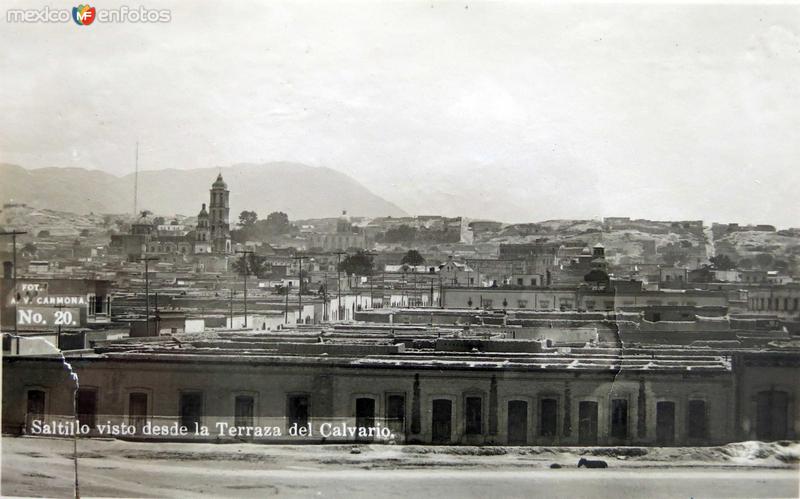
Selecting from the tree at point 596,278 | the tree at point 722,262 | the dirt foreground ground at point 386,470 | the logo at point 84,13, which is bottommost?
the dirt foreground ground at point 386,470

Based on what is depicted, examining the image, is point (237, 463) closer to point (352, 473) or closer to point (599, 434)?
point (352, 473)

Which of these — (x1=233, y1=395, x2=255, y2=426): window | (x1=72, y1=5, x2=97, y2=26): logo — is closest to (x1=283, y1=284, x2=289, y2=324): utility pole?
(x1=233, y1=395, x2=255, y2=426): window

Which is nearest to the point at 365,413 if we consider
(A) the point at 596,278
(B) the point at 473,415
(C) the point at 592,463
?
(B) the point at 473,415

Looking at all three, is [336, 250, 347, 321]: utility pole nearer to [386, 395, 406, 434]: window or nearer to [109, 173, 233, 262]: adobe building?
[109, 173, 233, 262]: adobe building

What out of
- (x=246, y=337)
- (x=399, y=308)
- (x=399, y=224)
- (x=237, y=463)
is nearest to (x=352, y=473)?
(x=237, y=463)

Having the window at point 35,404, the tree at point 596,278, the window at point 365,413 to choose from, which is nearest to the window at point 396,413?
the window at point 365,413

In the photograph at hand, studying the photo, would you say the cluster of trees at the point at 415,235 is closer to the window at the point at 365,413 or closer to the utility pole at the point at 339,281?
the utility pole at the point at 339,281

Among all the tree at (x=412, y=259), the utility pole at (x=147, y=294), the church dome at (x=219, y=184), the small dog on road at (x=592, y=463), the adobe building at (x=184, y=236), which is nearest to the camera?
the small dog on road at (x=592, y=463)

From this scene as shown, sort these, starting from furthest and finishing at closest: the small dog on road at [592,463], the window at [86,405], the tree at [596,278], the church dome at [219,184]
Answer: the tree at [596,278] → the church dome at [219,184] → the window at [86,405] → the small dog on road at [592,463]

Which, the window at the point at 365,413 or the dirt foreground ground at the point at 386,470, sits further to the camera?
the window at the point at 365,413
